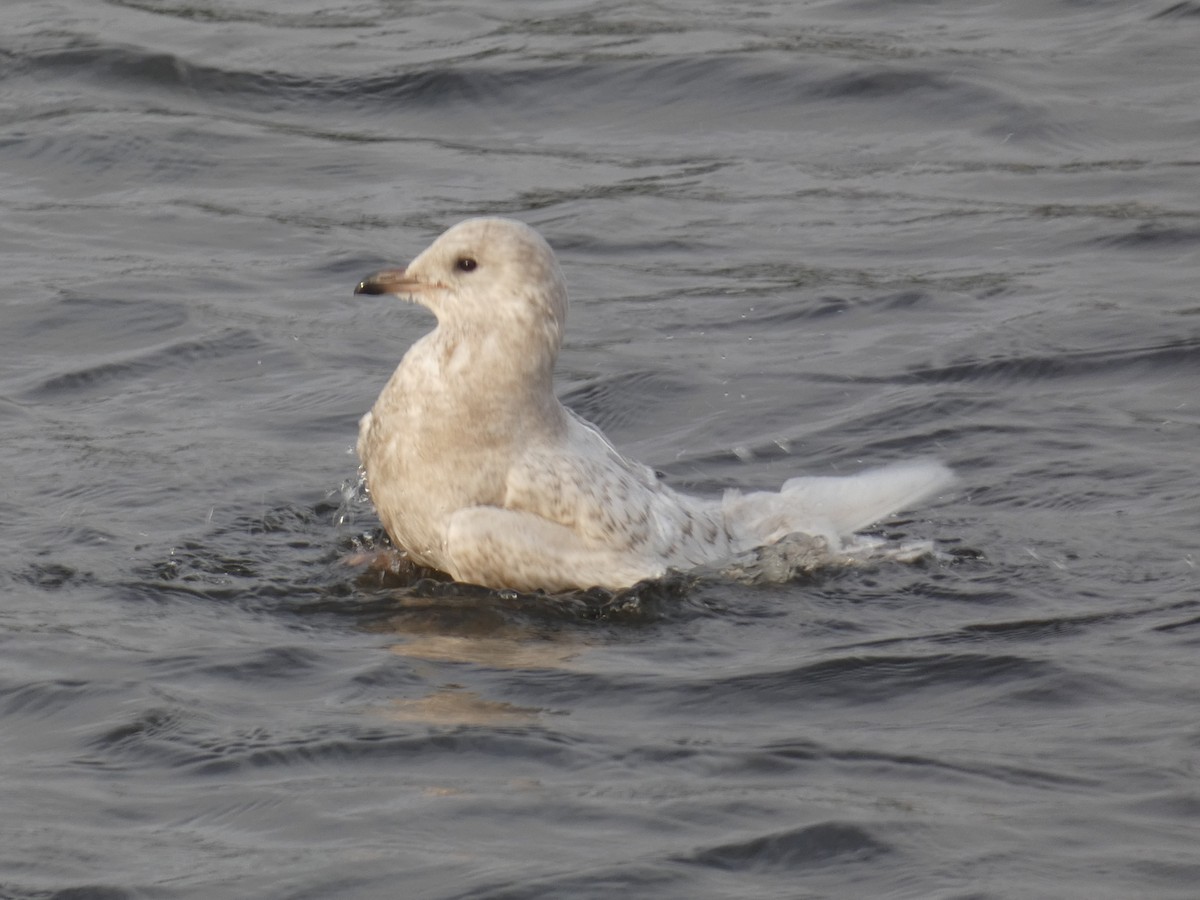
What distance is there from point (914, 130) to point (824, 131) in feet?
1.75

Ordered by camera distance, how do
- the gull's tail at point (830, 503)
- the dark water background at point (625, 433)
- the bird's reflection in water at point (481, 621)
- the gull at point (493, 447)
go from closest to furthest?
1. the dark water background at point (625, 433)
2. the bird's reflection in water at point (481, 621)
3. the gull at point (493, 447)
4. the gull's tail at point (830, 503)

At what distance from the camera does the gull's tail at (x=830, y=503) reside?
787 centimetres

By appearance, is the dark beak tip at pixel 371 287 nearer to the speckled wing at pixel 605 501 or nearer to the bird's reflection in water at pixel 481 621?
the speckled wing at pixel 605 501

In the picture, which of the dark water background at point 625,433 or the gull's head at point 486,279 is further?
the gull's head at point 486,279


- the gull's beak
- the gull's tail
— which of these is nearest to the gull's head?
the gull's beak

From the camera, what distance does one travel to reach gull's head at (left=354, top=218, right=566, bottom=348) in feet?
23.3

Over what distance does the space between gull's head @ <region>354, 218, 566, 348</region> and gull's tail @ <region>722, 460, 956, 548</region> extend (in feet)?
3.85

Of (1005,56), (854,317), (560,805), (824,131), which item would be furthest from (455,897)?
(1005,56)

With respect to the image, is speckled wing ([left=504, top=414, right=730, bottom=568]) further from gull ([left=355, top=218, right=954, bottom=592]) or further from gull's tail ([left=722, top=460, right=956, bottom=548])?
gull's tail ([left=722, top=460, right=956, bottom=548])

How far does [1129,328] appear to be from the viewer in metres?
10.2

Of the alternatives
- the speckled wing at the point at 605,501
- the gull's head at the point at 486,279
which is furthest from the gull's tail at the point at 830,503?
the gull's head at the point at 486,279

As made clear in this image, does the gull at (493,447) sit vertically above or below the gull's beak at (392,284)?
below

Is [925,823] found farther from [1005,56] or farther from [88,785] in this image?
[1005,56]

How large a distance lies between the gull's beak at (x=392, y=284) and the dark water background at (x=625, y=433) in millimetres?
969
